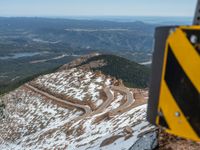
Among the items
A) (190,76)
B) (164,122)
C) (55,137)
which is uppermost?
(190,76)

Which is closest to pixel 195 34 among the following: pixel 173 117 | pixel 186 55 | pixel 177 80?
pixel 186 55

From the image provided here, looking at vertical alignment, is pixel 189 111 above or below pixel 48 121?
above

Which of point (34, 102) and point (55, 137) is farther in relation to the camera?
point (34, 102)

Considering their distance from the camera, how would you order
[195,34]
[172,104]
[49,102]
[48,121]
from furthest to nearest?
[49,102] < [48,121] < [172,104] < [195,34]

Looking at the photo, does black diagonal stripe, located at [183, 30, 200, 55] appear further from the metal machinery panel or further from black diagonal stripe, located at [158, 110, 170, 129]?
black diagonal stripe, located at [158, 110, 170, 129]

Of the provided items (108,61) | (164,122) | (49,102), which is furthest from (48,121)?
(108,61)

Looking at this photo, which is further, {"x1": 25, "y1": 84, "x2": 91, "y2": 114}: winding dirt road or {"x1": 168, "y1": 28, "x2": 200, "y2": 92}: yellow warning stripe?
{"x1": 25, "y1": 84, "x2": 91, "y2": 114}: winding dirt road

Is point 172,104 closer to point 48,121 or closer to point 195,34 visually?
point 195,34

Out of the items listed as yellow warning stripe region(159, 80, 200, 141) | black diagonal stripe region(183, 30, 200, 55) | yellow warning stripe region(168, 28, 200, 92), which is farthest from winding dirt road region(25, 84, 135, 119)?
black diagonal stripe region(183, 30, 200, 55)
